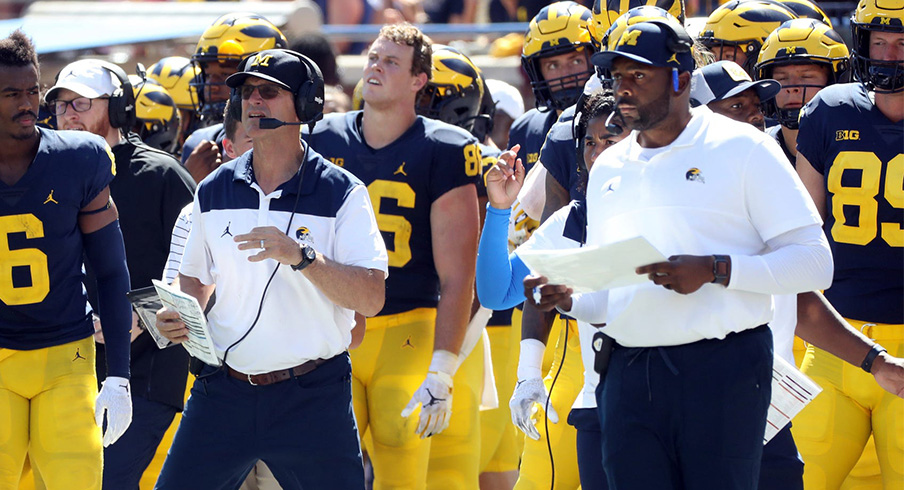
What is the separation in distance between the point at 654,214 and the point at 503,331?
11.4 feet

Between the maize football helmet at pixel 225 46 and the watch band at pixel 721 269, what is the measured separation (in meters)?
4.39

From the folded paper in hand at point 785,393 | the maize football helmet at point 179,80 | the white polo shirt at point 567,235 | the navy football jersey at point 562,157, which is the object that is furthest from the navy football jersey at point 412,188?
the maize football helmet at point 179,80

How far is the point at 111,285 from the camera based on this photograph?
16.2ft

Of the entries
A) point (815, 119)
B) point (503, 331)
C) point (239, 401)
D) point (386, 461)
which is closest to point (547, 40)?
point (503, 331)

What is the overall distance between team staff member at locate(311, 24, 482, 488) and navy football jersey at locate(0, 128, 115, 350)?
1.21m

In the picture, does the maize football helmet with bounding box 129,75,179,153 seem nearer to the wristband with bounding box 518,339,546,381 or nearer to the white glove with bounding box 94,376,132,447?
the white glove with bounding box 94,376,132,447

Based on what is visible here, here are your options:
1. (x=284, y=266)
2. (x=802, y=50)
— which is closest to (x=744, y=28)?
(x=802, y=50)

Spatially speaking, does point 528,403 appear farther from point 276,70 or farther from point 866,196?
point 866,196

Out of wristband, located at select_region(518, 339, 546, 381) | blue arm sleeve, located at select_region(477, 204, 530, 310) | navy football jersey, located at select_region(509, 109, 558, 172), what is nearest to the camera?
blue arm sleeve, located at select_region(477, 204, 530, 310)

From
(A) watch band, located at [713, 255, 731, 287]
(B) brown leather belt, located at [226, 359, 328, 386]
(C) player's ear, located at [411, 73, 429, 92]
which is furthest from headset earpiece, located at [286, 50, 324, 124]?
(A) watch band, located at [713, 255, 731, 287]

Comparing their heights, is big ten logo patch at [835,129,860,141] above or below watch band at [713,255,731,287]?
below

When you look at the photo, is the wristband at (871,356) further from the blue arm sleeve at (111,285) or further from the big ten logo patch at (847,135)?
the blue arm sleeve at (111,285)

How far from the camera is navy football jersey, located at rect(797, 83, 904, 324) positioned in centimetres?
503

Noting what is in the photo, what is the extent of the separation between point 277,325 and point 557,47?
305 cm
